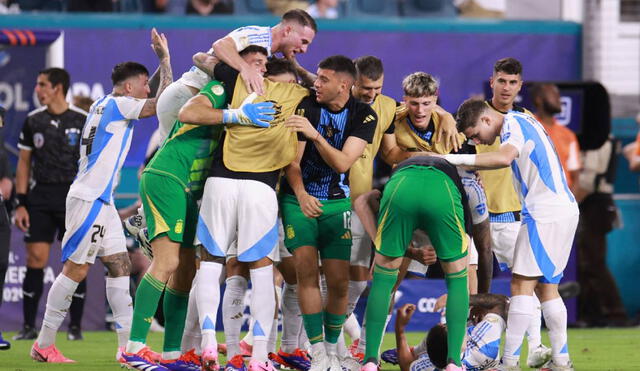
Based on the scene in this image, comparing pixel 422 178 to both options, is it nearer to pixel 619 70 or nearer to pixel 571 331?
pixel 571 331

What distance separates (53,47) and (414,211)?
272 inches

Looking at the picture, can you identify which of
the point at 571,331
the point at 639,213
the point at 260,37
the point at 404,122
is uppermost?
the point at 260,37

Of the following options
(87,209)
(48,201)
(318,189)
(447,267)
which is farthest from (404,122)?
(48,201)

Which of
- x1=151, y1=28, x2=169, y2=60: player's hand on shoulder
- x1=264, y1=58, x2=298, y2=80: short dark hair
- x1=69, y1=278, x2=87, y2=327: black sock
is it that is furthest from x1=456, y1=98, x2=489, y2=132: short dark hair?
x1=69, y1=278, x2=87, y2=327: black sock

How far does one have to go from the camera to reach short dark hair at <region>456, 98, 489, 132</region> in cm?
834

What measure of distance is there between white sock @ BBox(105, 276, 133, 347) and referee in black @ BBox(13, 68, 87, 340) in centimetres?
244

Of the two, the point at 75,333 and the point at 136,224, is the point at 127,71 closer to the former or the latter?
the point at 136,224

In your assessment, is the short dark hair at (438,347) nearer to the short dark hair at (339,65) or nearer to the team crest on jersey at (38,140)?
the short dark hair at (339,65)

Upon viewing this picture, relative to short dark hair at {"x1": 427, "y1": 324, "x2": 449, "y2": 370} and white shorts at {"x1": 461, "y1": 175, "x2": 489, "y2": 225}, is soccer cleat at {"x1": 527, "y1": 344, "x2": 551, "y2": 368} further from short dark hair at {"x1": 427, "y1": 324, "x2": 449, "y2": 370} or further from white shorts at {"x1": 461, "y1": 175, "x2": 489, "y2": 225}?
white shorts at {"x1": 461, "y1": 175, "x2": 489, "y2": 225}

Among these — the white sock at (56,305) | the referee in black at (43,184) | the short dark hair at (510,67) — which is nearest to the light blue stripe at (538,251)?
the short dark hair at (510,67)

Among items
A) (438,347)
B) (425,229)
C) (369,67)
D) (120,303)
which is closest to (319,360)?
(438,347)

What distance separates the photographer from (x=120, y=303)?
940 centimetres

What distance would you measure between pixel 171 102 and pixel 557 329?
3036mm

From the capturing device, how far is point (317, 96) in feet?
26.7
